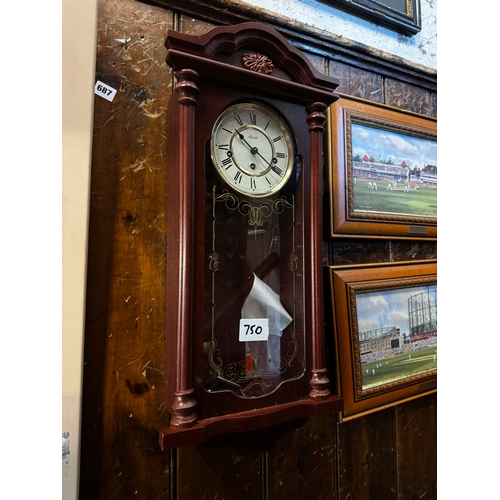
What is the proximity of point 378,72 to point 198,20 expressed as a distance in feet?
1.69

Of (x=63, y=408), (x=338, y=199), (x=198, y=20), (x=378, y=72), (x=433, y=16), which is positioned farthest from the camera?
(x=433, y=16)

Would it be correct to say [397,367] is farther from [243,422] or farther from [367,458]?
[243,422]

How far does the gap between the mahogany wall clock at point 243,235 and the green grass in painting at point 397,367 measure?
0.24 meters

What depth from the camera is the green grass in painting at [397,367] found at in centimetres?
84

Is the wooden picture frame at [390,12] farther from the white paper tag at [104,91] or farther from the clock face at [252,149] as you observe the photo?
the white paper tag at [104,91]

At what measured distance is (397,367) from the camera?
2.94ft

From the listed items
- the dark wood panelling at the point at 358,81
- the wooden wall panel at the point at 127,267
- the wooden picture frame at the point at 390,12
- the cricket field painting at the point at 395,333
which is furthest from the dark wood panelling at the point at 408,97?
the wooden wall panel at the point at 127,267

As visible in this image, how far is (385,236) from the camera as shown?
91cm

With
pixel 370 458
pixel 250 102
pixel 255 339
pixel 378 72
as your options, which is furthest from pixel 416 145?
pixel 370 458

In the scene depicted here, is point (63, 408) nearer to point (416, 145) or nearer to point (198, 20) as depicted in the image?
point (198, 20)

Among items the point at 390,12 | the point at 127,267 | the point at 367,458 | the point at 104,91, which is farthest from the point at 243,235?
the point at 390,12

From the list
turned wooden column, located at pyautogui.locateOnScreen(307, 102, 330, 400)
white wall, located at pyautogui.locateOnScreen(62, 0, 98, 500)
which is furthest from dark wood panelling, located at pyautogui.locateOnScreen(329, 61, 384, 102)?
white wall, located at pyautogui.locateOnScreen(62, 0, 98, 500)

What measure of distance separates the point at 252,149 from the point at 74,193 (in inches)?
12.8

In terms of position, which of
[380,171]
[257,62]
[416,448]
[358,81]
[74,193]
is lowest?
[416,448]
